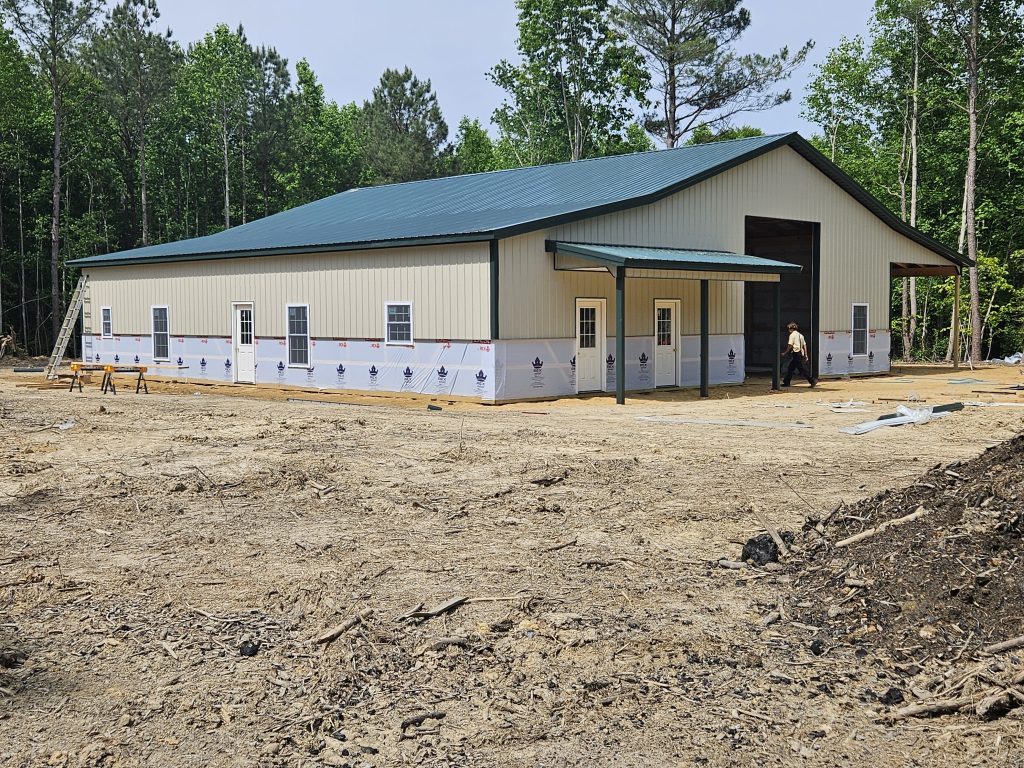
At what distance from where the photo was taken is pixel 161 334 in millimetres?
29406

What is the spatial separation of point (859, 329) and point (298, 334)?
15.8 metres

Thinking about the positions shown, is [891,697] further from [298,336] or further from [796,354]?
[298,336]

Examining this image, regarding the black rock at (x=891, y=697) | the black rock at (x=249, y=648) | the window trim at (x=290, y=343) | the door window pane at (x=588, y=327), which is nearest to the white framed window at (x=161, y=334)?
the window trim at (x=290, y=343)

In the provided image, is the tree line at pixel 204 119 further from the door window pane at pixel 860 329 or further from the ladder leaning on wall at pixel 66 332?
the door window pane at pixel 860 329

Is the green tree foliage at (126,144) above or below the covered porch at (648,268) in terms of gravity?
above

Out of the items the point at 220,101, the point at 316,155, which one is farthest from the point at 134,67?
the point at 316,155

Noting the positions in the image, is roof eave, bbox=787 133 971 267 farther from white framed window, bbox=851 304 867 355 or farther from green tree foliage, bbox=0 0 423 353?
green tree foliage, bbox=0 0 423 353

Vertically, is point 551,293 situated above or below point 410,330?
above

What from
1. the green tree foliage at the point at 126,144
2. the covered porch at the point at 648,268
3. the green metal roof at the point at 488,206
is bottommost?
the covered porch at the point at 648,268

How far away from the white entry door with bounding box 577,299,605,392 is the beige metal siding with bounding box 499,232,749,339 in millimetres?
204

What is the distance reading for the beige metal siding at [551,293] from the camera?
810 inches

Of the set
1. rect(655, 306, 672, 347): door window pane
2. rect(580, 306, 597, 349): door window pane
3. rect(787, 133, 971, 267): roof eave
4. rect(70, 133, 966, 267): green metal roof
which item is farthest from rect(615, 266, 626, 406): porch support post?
rect(787, 133, 971, 267): roof eave

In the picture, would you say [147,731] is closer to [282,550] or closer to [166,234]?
[282,550]

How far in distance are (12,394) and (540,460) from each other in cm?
1505
